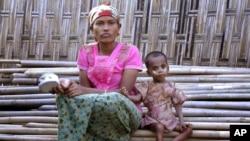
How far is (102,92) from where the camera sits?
2.54m

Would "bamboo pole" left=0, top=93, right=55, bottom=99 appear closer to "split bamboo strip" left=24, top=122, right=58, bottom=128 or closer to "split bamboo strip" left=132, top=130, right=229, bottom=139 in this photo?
"split bamboo strip" left=24, top=122, right=58, bottom=128

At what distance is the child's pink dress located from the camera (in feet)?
8.57

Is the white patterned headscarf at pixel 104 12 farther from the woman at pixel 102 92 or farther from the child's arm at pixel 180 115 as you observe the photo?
the child's arm at pixel 180 115

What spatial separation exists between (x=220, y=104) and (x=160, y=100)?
352 millimetres

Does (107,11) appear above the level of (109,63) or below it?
above

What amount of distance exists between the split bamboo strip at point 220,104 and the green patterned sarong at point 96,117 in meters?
0.47

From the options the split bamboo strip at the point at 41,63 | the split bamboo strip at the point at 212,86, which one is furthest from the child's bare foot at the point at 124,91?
the split bamboo strip at the point at 41,63

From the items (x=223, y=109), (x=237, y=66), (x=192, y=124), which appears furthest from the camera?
(x=237, y=66)

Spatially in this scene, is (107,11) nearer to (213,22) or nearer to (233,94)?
(233,94)

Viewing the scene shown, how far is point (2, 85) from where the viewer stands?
11.5 ft

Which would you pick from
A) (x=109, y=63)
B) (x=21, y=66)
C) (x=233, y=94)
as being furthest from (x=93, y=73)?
(x=21, y=66)

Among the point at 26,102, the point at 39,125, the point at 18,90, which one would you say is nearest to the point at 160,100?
the point at 39,125

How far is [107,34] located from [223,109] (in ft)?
2.21

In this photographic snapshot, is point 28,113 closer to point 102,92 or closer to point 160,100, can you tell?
point 102,92
